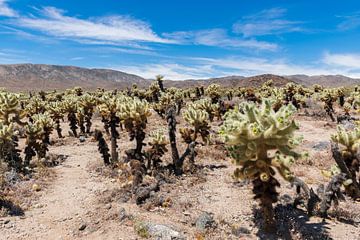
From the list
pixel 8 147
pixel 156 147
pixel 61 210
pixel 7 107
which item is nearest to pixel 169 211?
pixel 61 210

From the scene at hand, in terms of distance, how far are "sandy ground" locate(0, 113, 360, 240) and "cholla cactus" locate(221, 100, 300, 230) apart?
255cm

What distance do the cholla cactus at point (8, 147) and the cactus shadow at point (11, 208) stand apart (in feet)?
15.0

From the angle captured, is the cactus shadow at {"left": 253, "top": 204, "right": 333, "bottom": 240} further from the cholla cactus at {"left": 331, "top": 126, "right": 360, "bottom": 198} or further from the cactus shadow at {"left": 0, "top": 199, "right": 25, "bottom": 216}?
the cactus shadow at {"left": 0, "top": 199, "right": 25, "bottom": 216}

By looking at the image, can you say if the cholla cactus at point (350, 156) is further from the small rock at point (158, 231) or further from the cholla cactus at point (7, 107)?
the cholla cactus at point (7, 107)

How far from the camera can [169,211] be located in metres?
12.9

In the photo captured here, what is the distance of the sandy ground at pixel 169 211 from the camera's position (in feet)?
36.9

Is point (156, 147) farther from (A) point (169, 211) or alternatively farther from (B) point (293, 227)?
(B) point (293, 227)

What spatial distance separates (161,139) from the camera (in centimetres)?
1750

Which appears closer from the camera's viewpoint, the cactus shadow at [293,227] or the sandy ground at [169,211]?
the cactus shadow at [293,227]

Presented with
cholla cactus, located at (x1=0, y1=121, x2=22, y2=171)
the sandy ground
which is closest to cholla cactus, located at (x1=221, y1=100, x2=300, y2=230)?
the sandy ground

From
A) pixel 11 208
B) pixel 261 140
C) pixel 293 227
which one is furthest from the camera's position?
pixel 11 208

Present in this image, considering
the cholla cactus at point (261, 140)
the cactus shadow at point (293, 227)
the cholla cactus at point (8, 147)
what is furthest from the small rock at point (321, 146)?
the cholla cactus at point (8, 147)

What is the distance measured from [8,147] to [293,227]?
14106 mm

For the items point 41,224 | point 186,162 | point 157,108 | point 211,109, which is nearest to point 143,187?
point 41,224
